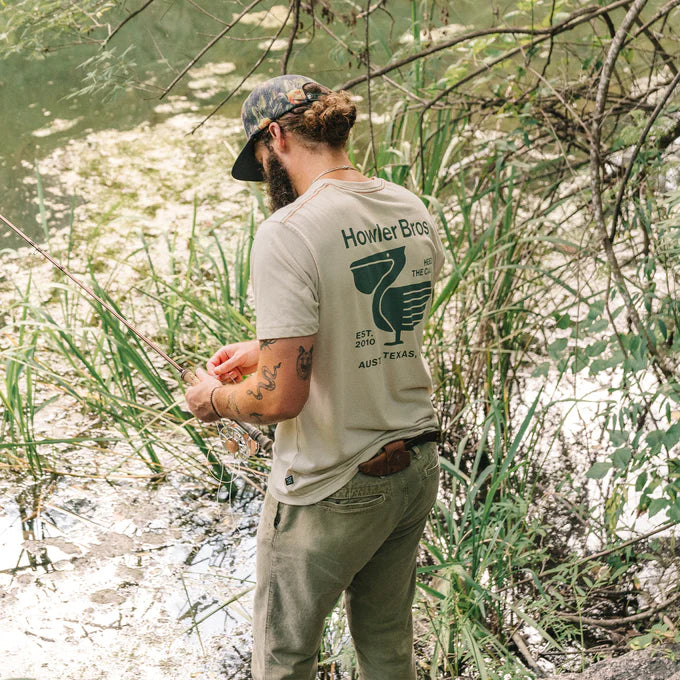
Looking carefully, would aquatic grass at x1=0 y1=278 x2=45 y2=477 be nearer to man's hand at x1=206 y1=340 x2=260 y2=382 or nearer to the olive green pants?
man's hand at x1=206 y1=340 x2=260 y2=382

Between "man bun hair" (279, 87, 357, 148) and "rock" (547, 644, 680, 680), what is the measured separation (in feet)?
4.22

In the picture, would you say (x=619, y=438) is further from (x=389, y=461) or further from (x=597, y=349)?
(x=389, y=461)

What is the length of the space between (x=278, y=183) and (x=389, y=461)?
1.85 feet

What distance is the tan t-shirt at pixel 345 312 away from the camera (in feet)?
4.53

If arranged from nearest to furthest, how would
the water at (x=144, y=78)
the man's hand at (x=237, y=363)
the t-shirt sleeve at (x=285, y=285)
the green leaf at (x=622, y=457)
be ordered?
the t-shirt sleeve at (x=285, y=285) < the man's hand at (x=237, y=363) < the green leaf at (x=622, y=457) < the water at (x=144, y=78)

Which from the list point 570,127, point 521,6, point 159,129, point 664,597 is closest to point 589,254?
point 570,127

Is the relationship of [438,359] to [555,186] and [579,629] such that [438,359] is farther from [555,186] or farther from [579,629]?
[579,629]

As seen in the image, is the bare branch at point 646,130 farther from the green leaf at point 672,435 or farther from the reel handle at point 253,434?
the reel handle at point 253,434

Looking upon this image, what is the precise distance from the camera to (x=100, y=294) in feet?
9.34

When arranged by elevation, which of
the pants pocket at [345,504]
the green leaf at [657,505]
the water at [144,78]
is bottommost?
the green leaf at [657,505]

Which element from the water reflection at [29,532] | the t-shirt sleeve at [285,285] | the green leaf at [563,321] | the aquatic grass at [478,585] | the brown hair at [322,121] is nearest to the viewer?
the t-shirt sleeve at [285,285]

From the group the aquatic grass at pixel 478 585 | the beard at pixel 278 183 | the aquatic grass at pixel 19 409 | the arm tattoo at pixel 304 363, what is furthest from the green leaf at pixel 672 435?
the aquatic grass at pixel 19 409

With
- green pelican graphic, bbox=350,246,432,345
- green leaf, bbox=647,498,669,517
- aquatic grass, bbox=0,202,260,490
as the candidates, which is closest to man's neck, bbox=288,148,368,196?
green pelican graphic, bbox=350,246,432,345

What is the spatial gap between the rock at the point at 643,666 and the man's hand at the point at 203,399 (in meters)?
1.04
